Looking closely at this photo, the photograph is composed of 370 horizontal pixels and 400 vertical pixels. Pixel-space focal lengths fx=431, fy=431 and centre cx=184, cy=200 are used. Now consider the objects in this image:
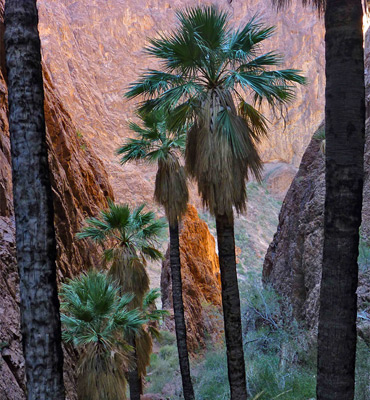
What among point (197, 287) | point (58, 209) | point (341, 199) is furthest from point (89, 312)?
point (197, 287)

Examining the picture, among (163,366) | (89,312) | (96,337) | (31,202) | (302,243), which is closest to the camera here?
(31,202)

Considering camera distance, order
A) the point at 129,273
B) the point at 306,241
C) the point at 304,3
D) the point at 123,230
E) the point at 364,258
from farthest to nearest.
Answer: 1. the point at 306,241
2. the point at 123,230
3. the point at 129,273
4. the point at 364,258
5. the point at 304,3

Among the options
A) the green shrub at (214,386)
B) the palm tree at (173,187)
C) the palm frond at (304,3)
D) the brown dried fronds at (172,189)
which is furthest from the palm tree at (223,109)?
the green shrub at (214,386)

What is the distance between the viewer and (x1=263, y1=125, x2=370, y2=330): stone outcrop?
12852 mm

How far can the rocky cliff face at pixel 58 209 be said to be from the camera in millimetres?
7383

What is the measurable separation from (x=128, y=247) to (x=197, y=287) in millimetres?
12493

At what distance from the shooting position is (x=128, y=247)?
1315 centimetres

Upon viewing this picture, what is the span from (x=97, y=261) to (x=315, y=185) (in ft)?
28.7

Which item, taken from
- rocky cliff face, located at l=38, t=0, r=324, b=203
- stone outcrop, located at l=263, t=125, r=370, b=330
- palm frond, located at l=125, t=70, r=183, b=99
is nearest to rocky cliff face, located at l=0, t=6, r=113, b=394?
palm frond, located at l=125, t=70, r=183, b=99

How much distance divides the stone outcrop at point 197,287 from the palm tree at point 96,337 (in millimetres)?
13263

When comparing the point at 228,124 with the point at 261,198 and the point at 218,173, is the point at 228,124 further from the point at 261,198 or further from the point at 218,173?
the point at 261,198

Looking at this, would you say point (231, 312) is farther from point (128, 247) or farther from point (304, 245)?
point (304, 245)

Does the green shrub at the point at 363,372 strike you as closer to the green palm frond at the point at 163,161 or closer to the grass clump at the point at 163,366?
the green palm frond at the point at 163,161

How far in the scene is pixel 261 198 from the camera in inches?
3027
